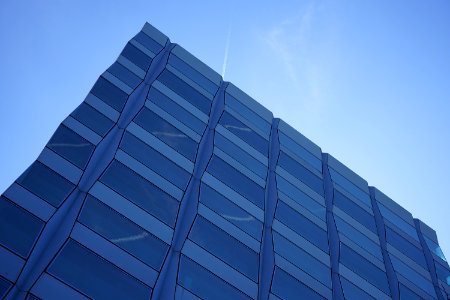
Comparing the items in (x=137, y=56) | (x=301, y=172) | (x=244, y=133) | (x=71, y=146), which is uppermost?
(x=137, y=56)

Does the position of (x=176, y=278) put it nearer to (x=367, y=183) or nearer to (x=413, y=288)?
(x=413, y=288)

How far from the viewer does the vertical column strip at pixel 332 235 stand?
19.3m

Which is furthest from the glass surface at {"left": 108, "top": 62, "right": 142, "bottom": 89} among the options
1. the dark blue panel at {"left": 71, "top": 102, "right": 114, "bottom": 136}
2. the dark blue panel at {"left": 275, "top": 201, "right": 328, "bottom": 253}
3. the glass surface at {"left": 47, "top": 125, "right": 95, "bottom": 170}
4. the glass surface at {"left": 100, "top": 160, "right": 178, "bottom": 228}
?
the dark blue panel at {"left": 275, "top": 201, "right": 328, "bottom": 253}

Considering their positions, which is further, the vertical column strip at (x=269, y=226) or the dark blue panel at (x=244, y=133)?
the dark blue panel at (x=244, y=133)

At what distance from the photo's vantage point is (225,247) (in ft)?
55.2

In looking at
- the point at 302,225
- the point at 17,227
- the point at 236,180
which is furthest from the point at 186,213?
the point at 302,225

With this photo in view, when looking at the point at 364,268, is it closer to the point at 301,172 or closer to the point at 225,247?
the point at 301,172

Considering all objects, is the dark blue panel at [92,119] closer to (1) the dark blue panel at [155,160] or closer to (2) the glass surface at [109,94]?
(1) the dark blue panel at [155,160]

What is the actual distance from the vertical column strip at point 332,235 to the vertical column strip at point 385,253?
3.84 metres

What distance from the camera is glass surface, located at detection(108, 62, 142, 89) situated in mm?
20500

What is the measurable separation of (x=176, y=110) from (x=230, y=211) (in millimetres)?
6198

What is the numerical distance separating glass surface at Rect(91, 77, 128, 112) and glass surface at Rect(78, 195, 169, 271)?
5.70 m

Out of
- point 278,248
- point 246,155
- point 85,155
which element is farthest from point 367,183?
point 85,155

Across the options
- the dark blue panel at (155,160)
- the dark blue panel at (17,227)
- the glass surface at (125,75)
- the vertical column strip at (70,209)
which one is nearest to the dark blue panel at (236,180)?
the dark blue panel at (155,160)
